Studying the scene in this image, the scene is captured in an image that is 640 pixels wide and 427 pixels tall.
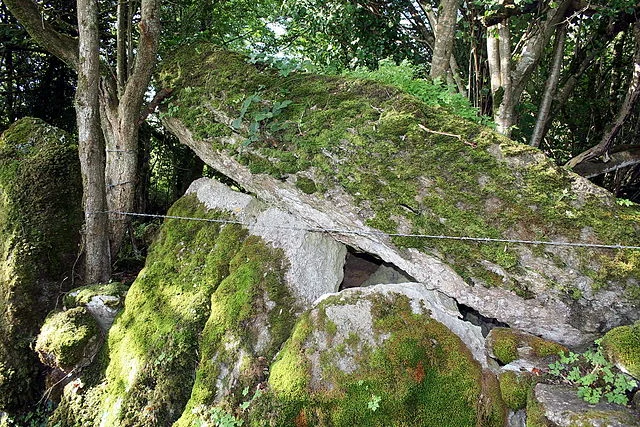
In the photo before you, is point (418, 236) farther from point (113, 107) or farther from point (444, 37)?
point (113, 107)

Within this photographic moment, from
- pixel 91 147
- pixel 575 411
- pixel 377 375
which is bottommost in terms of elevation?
pixel 377 375

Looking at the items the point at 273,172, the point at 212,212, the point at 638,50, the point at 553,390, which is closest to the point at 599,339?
the point at 553,390

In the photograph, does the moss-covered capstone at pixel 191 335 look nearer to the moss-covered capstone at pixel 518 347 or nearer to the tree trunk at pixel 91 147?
the tree trunk at pixel 91 147

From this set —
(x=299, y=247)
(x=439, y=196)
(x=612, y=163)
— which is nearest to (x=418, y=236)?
(x=439, y=196)

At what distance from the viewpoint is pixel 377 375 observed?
301cm

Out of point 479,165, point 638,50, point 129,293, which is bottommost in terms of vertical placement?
point 129,293

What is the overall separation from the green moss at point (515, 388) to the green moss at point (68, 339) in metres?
4.09

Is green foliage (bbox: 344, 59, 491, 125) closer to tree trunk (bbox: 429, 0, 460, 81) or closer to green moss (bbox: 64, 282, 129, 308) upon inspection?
tree trunk (bbox: 429, 0, 460, 81)

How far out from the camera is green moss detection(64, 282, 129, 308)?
446 cm

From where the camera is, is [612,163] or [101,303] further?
[612,163]

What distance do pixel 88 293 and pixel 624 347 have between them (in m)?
5.10

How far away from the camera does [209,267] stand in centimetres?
432

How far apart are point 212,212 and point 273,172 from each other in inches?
48.2

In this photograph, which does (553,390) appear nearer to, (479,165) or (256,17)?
(479,165)
